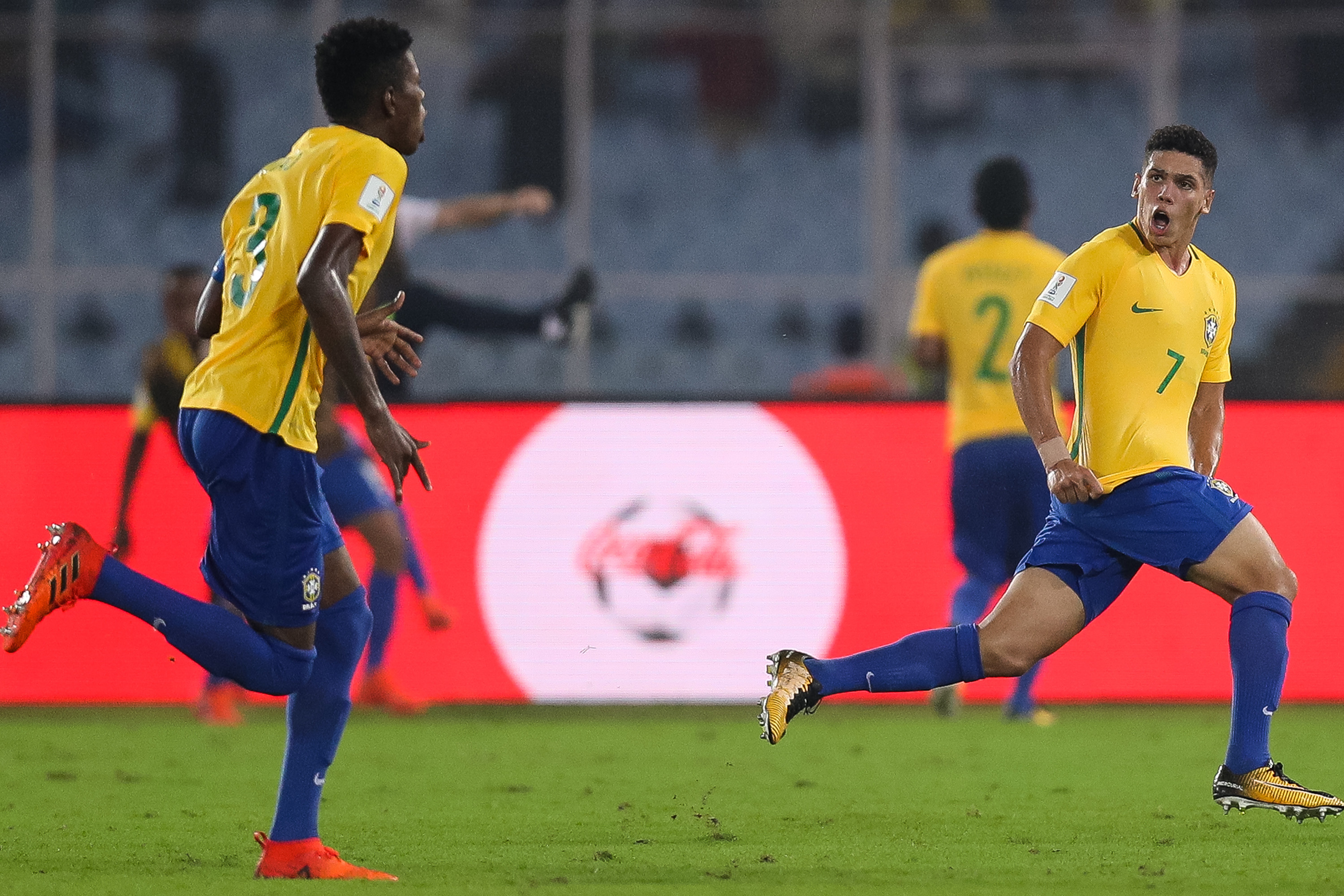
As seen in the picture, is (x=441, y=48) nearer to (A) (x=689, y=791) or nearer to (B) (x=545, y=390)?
(B) (x=545, y=390)

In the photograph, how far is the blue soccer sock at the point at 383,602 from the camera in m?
7.59

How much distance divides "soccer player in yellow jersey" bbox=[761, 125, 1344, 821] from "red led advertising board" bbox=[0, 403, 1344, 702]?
3.34 metres

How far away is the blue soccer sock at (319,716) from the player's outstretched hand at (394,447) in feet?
1.55

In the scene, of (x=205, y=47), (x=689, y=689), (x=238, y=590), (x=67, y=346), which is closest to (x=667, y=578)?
(x=689, y=689)

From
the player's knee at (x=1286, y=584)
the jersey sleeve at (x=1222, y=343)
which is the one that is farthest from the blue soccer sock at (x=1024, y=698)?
the player's knee at (x=1286, y=584)

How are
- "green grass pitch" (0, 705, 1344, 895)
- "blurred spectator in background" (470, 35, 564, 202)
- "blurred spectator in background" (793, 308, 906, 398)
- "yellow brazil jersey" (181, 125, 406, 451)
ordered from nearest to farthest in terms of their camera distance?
"yellow brazil jersey" (181, 125, 406, 451)
"green grass pitch" (0, 705, 1344, 895)
"blurred spectator in background" (793, 308, 906, 398)
"blurred spectator in background" (470, 35, 564, 202)

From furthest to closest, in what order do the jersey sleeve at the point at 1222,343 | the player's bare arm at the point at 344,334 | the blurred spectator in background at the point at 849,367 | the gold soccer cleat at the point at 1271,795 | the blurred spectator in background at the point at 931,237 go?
the blurred spectator in background at the point at 931,237 → the blurred spectator in background at the point at 849,367 → the jersey sleeve at the point at 1222,343 → the gold soccer cleat at the point at 1271,795 → the player's bare arm at the point at 344,334

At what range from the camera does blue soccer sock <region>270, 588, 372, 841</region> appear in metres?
4.23

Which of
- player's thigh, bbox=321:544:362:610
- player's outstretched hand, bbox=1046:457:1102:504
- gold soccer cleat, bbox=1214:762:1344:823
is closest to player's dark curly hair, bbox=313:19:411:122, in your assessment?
player's thigh, bbox=321:544:362:610

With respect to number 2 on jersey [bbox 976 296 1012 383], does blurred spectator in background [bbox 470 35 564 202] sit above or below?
above

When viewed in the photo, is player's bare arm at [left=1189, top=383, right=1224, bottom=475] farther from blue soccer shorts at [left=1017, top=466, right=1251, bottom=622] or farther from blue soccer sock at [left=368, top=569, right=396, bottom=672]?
blue soccer sock at [left=368, top=569, right=396, bottom=672]

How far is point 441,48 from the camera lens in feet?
45.4

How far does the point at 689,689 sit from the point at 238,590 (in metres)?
4.15

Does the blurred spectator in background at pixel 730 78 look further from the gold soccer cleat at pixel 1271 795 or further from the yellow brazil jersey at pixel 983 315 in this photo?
the gold soccer cleat at pixel 1271 795
